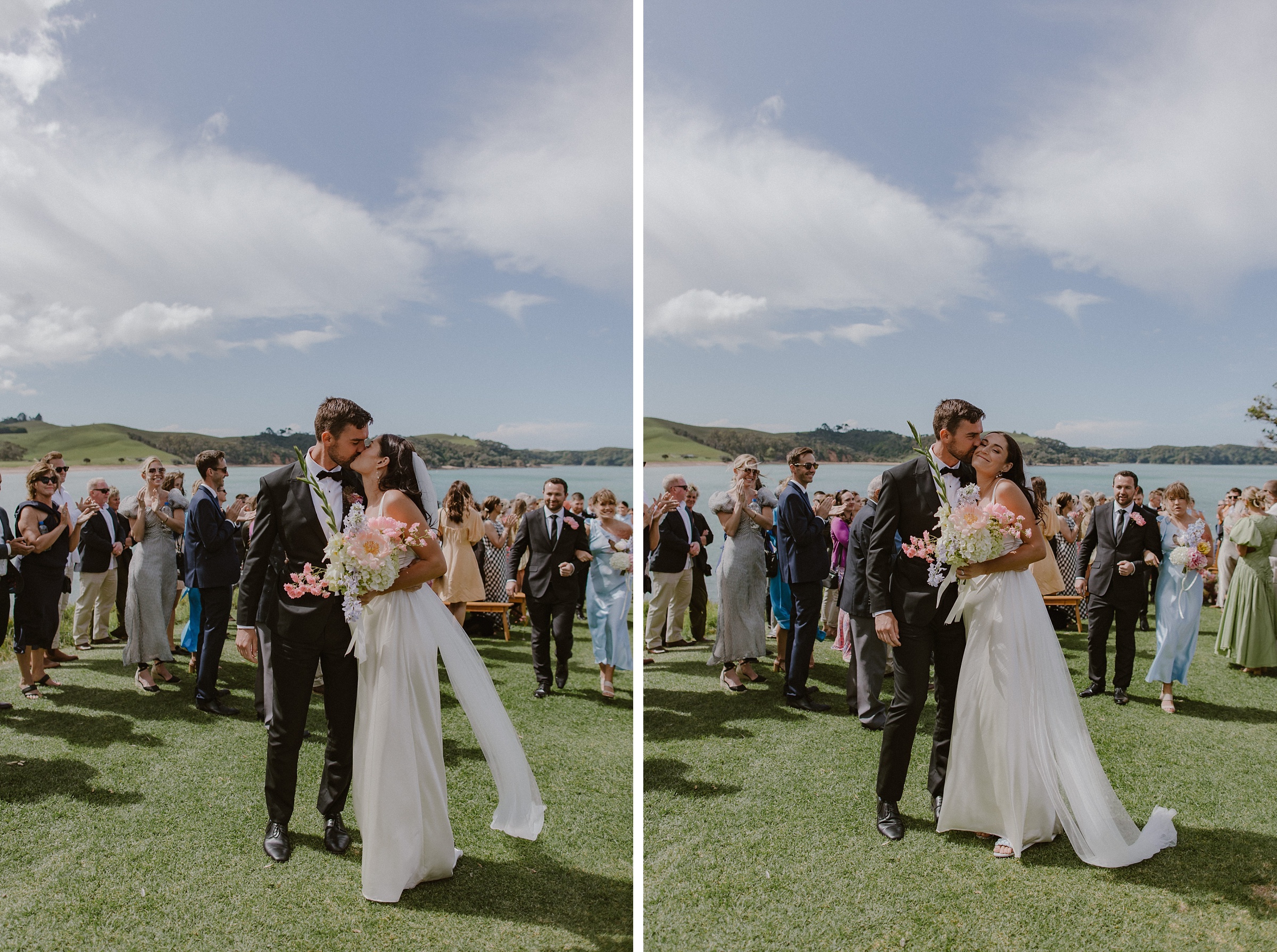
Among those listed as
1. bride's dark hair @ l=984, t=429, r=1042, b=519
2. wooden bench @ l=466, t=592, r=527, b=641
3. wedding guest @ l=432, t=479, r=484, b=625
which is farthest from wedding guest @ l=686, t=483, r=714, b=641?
bride's dark hair @ l=984, t=429, r=1042, b=519

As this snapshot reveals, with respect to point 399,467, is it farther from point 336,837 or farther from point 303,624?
point 336,837

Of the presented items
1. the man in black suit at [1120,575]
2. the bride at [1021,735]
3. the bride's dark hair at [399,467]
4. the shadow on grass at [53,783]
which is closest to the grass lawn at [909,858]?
the bride at [1021,735]

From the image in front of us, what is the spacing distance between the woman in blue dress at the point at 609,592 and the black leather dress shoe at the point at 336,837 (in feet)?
9.66

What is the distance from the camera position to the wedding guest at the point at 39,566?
5332 millimetres

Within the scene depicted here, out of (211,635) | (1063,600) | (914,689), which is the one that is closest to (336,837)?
(914,689)

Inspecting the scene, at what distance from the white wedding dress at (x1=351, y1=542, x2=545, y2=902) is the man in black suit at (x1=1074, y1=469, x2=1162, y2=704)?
4994mm

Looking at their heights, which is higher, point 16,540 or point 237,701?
point 16,540

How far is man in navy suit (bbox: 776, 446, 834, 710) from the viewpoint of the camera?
580 centimetres

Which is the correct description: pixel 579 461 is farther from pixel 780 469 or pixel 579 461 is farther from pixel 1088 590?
pixel 1088 590

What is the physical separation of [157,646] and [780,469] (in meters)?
5.11

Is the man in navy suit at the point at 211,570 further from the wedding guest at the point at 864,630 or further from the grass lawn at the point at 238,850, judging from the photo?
the wedding guest at the point at 864,630

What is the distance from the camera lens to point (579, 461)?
7016 millimetres

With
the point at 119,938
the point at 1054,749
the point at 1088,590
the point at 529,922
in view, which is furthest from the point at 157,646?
the point at 1088,590

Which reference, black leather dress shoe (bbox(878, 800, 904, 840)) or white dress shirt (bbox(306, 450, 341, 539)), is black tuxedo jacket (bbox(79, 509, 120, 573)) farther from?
black leather dress shoe (bbox(878, 800, 904, 840))
